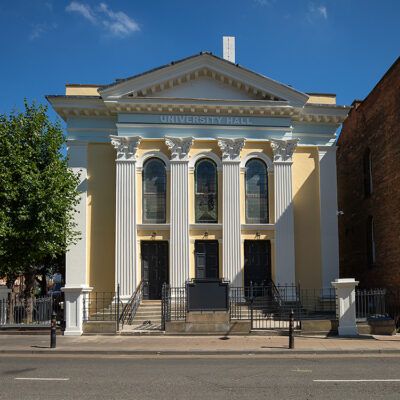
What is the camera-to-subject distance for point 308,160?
2266 centimetres

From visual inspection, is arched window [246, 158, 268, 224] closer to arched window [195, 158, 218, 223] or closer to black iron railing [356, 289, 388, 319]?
arched window [195, 158, 218, 223]

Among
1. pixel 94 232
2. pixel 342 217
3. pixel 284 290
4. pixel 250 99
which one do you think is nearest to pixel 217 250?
pixel 284 290

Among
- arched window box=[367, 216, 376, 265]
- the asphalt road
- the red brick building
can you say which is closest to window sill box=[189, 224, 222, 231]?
the red brick building

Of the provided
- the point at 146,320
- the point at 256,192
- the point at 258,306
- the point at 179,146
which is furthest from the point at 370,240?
the point at 146,320

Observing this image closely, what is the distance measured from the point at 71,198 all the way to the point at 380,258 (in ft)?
44.5

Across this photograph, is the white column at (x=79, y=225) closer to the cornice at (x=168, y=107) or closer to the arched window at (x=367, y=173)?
the cornice at (x=168, y=107)

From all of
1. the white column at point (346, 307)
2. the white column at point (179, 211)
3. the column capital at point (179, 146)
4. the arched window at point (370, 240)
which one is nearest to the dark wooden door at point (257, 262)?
the white column at point (179, 211)

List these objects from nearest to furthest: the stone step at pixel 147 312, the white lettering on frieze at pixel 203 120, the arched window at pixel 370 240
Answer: the stone step at pixel 147 312, the white lettering on frieze at pixel 203 120, the arched window at pixel 370 240

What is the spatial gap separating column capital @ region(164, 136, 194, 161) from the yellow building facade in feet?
0.20

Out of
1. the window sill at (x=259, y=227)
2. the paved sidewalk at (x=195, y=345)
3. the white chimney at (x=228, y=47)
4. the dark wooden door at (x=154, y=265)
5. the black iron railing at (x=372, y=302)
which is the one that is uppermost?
the white chimney at (x=228, y=47)

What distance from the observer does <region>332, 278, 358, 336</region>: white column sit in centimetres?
1582

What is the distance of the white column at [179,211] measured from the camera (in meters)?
20.8

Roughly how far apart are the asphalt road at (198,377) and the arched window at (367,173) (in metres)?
12.6

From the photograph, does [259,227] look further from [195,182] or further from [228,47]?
[228,47]
